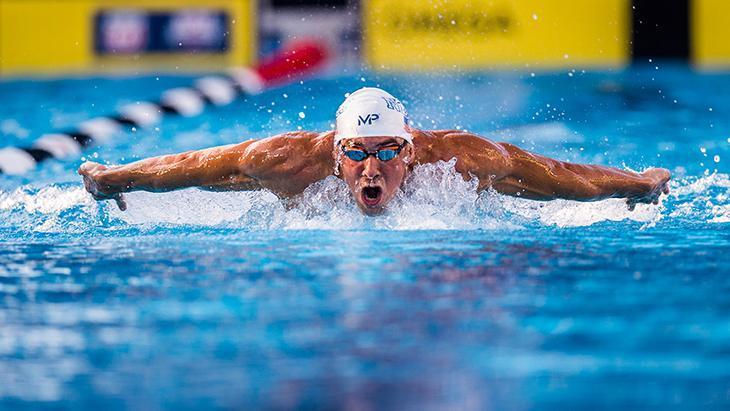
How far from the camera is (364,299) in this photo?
3062 mm

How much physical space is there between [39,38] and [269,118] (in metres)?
3.54

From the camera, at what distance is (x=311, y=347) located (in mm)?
2631

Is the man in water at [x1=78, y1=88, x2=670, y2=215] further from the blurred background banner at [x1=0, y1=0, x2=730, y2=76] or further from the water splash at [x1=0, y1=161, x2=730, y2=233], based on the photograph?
the blurred background banner at [x1=0, y1=0, x2=730, y2=76]

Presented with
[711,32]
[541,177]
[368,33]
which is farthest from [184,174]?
[711,32]

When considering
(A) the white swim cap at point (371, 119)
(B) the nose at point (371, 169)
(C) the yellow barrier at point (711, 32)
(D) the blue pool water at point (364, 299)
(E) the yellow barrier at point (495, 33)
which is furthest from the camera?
(C) the yellow barrier at point (711, 32)

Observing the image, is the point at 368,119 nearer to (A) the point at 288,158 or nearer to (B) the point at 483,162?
(A) the point at 288,158

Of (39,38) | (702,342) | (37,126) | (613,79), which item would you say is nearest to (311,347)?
(702,342)

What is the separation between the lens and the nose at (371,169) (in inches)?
164

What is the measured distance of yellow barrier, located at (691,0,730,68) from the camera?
33.9 ft

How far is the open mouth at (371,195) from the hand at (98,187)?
3.32 ft

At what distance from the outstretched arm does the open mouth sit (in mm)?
397

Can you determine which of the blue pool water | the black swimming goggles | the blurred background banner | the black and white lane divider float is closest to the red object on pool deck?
the black and white lane divider float

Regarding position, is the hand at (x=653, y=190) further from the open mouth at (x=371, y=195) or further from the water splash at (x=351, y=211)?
the open mouth at (x=371, y=195)

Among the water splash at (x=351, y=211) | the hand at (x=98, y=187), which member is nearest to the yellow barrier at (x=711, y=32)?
the water splash at (x=351, y=211)
